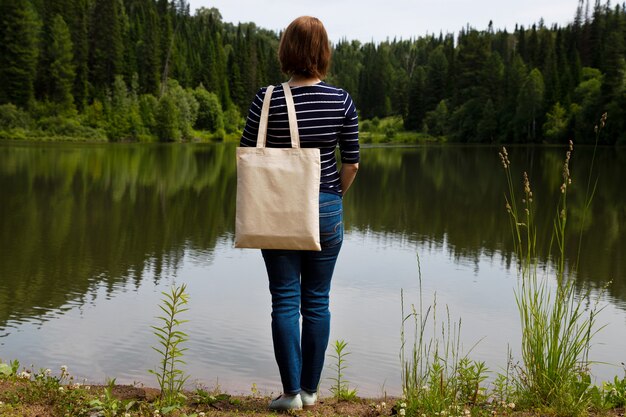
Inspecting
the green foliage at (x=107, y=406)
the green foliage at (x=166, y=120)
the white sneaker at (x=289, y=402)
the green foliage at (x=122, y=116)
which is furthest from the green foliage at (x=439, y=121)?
the green foliage at (x=107, y=406)

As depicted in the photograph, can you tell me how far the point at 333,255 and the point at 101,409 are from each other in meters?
1.41

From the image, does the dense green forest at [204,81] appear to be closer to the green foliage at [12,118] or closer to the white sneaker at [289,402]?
the green foliage at [12,118]

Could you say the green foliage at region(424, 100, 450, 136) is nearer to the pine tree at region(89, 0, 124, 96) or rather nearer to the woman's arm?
the pine tree at region(89, 0, 124, 96)

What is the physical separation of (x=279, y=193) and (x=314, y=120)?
41 centimetres

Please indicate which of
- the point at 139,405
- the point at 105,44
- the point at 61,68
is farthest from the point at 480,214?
the point at 105,44

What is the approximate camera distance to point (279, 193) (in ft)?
11.7

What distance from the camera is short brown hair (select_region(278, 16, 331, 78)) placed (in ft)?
11.7

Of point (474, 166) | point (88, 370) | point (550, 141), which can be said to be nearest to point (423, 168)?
point (474, 166)

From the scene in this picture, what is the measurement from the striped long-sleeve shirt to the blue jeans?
233 millimetres

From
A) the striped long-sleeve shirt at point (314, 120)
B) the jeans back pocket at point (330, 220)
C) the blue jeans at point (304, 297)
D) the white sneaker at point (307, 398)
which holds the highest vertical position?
the striped long-sleeve shirt at point (314, 120)

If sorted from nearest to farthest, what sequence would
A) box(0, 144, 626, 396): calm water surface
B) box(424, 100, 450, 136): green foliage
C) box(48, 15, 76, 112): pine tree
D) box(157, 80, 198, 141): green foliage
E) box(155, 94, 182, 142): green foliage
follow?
box(0, 144, 626, 396): calm water surface < box(48, 15, 76, 112): pine tree < box(155, 94, 182, 142): green foliage < box(157, 80, 198, 141): green foliage < box(424, 100, 450, 136): green foliage

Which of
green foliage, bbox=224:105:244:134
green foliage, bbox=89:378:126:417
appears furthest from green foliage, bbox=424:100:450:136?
green foliage, bbox=89:378:126:417

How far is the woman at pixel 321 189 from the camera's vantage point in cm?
360

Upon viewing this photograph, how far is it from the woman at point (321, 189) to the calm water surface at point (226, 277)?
1691 millimetres
